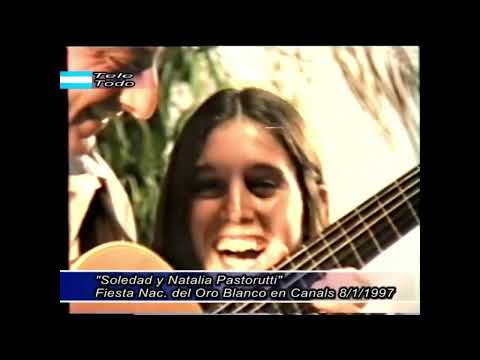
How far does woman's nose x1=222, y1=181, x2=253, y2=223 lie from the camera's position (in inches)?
96.6

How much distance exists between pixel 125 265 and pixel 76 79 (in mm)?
792

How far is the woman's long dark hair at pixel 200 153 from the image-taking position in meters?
2.48

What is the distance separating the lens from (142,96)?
2496 mm

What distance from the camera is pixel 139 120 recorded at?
2.49 m

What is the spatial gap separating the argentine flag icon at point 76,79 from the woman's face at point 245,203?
558 millimetres

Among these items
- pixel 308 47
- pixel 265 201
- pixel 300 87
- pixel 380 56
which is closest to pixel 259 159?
pixel 265 201

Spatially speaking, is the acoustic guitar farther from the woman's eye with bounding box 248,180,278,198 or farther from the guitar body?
the woman's eye with bounding box 248,180,278,198

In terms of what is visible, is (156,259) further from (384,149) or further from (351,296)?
(384,149)

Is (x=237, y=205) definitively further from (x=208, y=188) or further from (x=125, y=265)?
(x=125, y=265)

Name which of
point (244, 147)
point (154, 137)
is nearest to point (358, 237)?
point (244, 147)

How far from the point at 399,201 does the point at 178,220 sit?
2.97ft

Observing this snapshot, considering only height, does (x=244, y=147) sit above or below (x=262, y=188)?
above

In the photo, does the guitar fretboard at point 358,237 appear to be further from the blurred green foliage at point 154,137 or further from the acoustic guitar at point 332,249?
the blurred green foliage at point 154,137

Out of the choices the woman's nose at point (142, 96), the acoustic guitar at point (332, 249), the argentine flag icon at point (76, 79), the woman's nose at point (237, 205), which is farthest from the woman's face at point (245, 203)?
the argentine flag icon at point (76, 79)
